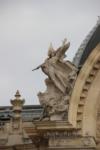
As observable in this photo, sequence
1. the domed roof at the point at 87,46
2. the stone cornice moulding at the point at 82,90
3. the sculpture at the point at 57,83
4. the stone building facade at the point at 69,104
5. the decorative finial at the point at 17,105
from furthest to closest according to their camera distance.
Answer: the decorative finial at the point at 17,105 → the domed roof at the point at 87,46 → the sculpture at the point at 57,83 → the stone cornice moulding at the point at 82,90 → the stone building facade at the point at 69,104

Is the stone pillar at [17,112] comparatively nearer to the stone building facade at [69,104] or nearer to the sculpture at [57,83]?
the stone building facade at [69,104]

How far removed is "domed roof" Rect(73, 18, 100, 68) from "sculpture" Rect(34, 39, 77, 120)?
2.04 feet

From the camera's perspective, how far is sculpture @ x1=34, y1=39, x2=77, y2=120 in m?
27.9

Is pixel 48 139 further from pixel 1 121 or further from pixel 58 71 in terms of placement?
pixel 1 121

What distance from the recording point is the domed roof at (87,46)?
29.1 metres

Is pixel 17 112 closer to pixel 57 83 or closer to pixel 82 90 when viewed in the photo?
pixel 57 83

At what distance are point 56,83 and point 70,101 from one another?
3.16 ft

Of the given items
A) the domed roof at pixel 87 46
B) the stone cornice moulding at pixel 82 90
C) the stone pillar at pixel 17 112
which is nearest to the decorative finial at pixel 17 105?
the stone pillar at pixel 17 112

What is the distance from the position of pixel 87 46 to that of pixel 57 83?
269 cm

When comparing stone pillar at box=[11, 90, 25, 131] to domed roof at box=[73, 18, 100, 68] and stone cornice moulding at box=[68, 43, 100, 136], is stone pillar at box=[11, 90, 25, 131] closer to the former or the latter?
domed roof at box=[73, 18, 100, 68]

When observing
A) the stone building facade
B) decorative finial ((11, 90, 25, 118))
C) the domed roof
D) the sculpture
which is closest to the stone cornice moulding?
the stone building facade

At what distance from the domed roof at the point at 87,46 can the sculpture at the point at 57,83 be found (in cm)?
62

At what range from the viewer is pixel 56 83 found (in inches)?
1113

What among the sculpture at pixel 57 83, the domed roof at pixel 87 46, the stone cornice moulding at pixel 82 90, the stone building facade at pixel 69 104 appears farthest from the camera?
the domed roof at pixel 87 46
